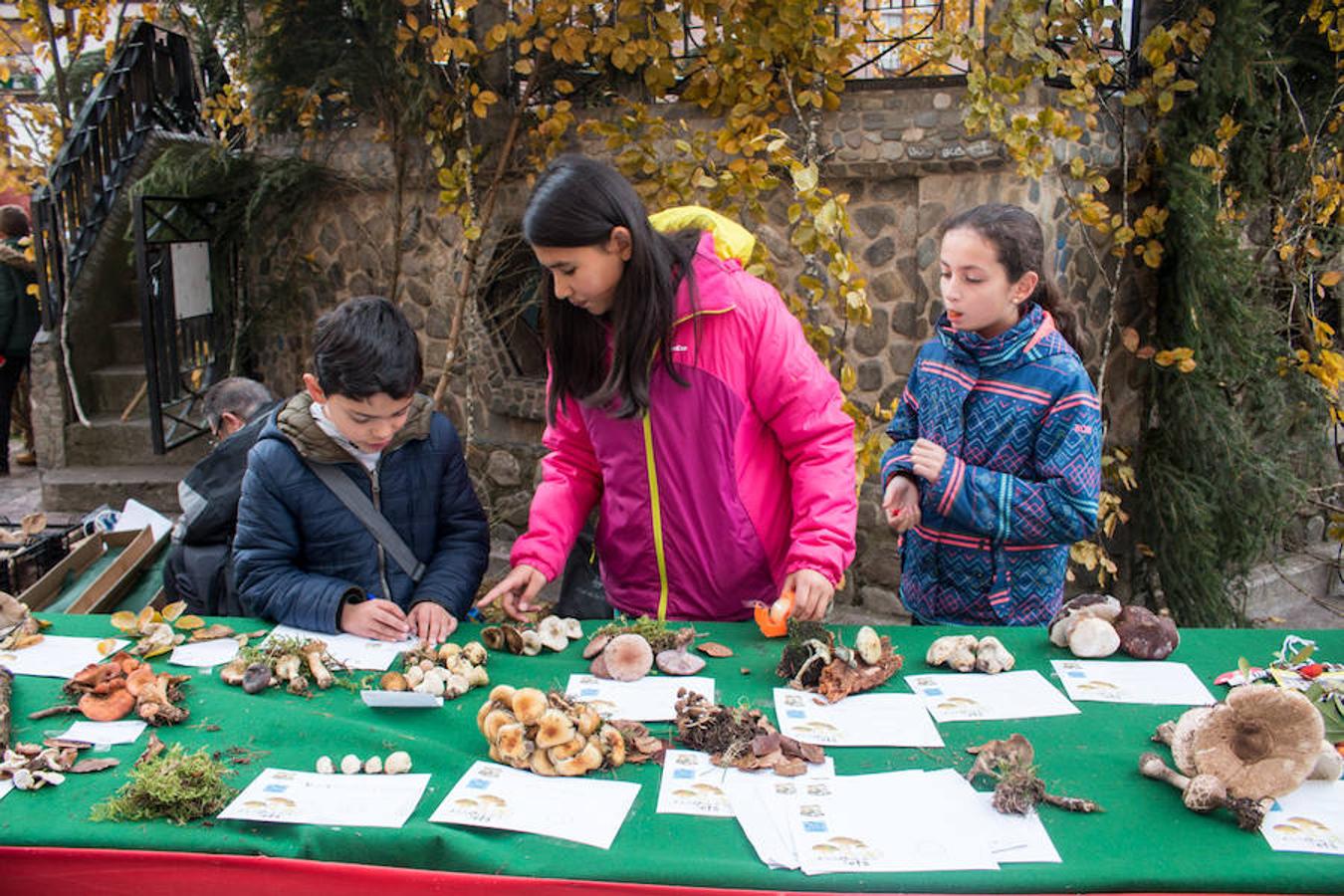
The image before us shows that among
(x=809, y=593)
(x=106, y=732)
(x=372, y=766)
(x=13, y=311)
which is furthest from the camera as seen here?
(x=13, y=311)

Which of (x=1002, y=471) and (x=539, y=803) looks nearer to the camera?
(x=539, y=803)

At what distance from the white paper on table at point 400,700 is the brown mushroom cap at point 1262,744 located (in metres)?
1.38

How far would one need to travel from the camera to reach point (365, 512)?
2.67m

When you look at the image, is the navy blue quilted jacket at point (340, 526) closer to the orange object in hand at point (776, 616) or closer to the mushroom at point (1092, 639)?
the orange object in hand at point (776, 616)

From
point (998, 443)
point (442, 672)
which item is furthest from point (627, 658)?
point (998, 443)

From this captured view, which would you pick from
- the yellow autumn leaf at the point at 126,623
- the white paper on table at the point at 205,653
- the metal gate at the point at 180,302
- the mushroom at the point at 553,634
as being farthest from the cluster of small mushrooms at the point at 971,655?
the metal gate at the point at 180,302

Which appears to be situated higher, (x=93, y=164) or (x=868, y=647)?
(x=93, y=164)

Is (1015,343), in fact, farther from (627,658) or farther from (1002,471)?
(627,658)

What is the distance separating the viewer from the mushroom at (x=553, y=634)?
2430 mm

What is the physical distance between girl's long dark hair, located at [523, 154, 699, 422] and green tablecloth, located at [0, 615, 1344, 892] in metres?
0.67

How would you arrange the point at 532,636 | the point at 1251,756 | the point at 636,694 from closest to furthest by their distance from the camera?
1. the point at 1251,756
2. the point at 636,694
3. the point at 532,636

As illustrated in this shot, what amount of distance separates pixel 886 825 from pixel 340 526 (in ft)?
5.10

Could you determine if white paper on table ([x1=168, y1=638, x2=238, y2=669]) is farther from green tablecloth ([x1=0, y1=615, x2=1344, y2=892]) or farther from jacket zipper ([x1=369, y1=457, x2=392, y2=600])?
jacket zipper ([x1=369, y1=457, x2=392, y2=600])

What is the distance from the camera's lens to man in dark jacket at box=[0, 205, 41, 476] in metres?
8.12
